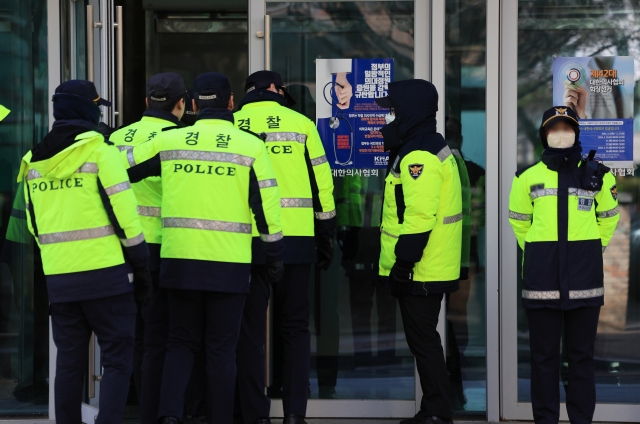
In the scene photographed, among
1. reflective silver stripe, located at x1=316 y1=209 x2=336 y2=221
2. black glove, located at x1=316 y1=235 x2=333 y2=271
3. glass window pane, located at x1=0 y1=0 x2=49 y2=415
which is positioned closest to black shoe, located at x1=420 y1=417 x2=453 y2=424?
black glove, located at x1=316 y1=235 x2=333 y2=271

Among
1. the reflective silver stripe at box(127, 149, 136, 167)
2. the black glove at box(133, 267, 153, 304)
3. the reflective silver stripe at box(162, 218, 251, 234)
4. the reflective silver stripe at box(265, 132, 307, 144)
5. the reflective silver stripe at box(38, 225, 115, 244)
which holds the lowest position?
the black glove at box(133, 267, 153, 304)

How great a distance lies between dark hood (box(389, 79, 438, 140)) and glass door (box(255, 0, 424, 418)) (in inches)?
27.2

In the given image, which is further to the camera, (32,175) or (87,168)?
(32,175)

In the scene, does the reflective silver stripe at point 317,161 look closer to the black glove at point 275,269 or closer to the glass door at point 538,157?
the black glove at point 275,269

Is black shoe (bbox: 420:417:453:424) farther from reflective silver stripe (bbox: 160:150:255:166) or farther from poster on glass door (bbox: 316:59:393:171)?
reflective silver stripe (bbox: 160:150:255:166)

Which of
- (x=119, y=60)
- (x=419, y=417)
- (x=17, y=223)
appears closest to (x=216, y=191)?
(x=119, y=60)

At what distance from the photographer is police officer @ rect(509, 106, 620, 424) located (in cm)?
510

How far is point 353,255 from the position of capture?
6.25m

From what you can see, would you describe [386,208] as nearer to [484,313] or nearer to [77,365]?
[484,313]

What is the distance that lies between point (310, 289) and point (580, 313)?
5.98 feet

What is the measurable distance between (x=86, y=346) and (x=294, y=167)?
59.7 inches

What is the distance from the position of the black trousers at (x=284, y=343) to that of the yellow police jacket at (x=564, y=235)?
1297 mm

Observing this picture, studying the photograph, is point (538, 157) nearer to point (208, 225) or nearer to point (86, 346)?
point (208, 225)

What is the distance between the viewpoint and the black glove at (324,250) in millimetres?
5648
